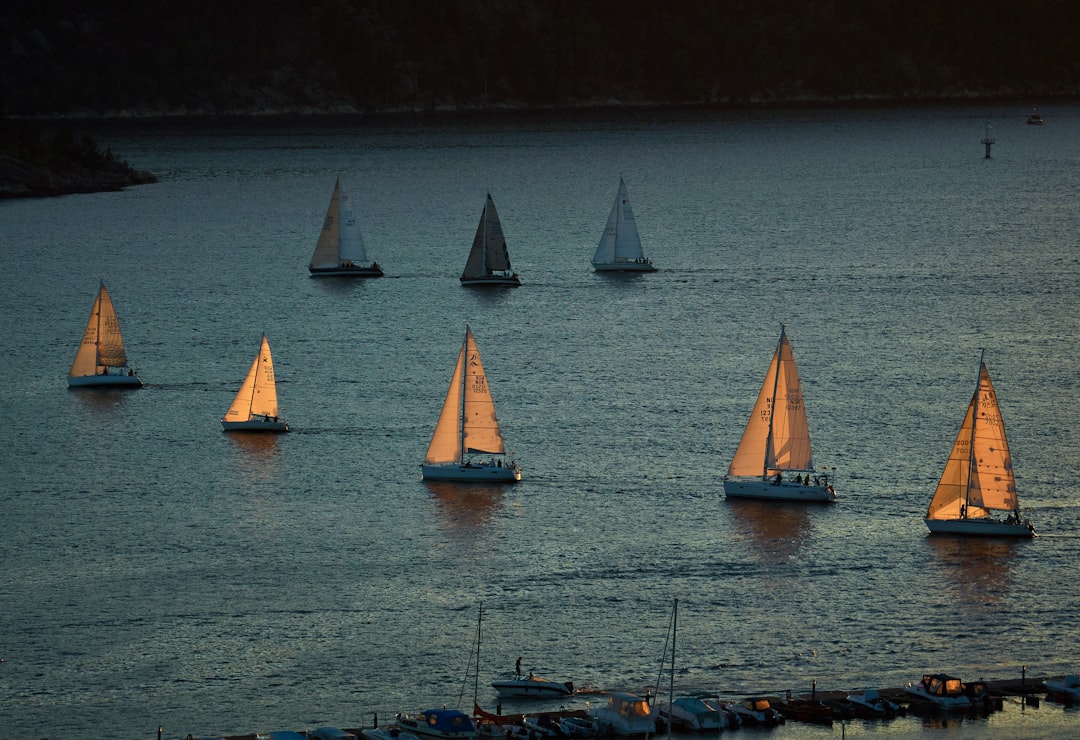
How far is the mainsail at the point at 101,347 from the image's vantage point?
394 feet

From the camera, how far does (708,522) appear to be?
88688 mm

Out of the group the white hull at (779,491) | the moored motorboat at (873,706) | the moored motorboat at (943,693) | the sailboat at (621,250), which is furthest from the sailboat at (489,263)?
the moored motorboat at (873,706)

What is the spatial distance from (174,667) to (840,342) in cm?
6847

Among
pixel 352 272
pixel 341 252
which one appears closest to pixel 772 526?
pixel 352 272

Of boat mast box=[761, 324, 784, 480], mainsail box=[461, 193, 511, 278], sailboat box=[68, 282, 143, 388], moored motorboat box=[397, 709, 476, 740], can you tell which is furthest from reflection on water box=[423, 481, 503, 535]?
mainsail box=[461, 193, 511, 278]

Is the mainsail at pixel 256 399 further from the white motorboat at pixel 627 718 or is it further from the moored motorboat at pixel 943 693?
the moored motorboat at pixel 943 693

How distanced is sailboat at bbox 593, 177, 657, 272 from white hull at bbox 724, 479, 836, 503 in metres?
75.2

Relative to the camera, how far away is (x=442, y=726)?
208 ft

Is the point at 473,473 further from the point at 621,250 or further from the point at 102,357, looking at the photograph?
the point at 621,250

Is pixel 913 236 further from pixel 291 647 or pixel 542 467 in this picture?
pixel 291 647

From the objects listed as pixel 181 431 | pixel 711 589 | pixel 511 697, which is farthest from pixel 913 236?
pixel 511 697

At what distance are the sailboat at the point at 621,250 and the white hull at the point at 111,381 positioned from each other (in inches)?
2224

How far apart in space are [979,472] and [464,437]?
24.6 meters

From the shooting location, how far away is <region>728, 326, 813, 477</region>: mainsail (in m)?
92.9
